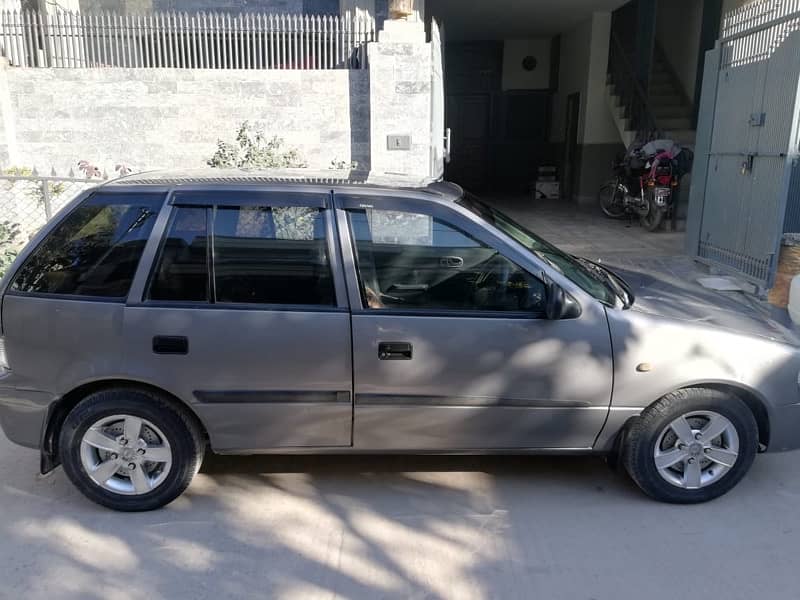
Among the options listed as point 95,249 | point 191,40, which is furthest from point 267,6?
point 95,249

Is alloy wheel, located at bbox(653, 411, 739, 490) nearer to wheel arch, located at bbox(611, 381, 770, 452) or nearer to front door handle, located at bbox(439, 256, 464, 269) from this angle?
wheel arch, located at bbox(611, 381, 770, 452)

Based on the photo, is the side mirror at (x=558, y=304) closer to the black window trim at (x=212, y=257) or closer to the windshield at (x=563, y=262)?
the windshield at (x=563, y=262)

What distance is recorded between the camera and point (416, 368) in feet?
11.1

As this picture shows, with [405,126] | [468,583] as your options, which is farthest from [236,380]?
[405,126]

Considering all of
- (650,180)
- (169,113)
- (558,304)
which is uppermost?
(169,113)

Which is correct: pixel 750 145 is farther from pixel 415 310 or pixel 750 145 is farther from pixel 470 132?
pixel 470 132

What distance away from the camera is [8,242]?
8.24 meters

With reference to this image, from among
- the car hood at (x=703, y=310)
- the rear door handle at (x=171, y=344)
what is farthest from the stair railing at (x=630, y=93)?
the rear door handle at (x=171, y=344)

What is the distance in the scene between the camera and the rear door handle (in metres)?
3.34

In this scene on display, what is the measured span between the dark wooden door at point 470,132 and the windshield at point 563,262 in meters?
16.4

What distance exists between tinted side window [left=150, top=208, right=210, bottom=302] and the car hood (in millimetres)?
2255

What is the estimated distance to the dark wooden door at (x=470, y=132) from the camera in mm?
19953

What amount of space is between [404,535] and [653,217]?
990cm

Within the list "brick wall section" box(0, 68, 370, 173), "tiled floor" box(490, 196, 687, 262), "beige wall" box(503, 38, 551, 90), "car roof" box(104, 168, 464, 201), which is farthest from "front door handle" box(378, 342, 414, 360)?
"beige wall" box(503, 38, 551, 90)
